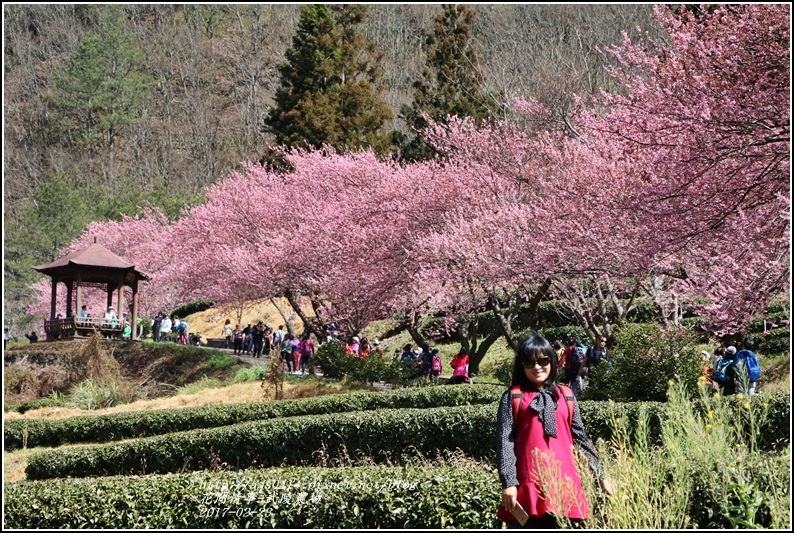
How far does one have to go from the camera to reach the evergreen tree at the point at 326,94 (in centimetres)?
4441

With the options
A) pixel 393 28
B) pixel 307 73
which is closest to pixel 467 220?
pixel 307 73

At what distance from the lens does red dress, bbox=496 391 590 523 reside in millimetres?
4539

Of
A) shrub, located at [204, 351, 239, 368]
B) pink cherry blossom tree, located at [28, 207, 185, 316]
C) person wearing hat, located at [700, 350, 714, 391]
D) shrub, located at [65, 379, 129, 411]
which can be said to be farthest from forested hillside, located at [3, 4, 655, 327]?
person wearing hat, located at [700, 350, 714, 391]

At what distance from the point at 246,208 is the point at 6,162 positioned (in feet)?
158

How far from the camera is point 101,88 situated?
71375 millimetres

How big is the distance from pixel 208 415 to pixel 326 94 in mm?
31584

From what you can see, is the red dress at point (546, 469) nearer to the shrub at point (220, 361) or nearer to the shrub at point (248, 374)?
the shrub at point (248, 374)

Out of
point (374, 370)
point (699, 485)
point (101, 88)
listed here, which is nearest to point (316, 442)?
point (374, 370)

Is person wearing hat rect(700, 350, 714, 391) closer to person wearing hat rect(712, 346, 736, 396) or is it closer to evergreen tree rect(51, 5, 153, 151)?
person wearing hat rect(712, 346, 736, 396)

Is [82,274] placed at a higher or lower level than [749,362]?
higher

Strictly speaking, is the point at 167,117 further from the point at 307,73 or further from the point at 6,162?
the point at 307,73

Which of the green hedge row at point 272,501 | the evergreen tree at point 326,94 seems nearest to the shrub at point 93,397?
the green hedge row at point 272,501

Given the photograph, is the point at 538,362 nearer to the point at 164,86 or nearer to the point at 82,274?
the point at 82,274

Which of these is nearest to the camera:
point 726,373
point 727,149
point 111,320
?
point 727,149
